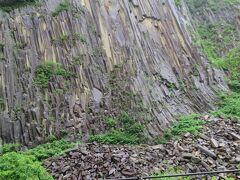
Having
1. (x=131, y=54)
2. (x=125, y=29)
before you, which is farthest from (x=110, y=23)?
(x=131, y=54)

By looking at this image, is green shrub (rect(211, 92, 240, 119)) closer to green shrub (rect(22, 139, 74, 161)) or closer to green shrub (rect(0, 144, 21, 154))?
green shrub (rect(22, 139, 74, 161))

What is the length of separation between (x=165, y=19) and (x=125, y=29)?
14.4 ft

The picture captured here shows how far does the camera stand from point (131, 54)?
21.4m

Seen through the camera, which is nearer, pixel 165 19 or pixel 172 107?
pixel 172 107

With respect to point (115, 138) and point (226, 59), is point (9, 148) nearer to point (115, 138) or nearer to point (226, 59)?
point (115, 138)

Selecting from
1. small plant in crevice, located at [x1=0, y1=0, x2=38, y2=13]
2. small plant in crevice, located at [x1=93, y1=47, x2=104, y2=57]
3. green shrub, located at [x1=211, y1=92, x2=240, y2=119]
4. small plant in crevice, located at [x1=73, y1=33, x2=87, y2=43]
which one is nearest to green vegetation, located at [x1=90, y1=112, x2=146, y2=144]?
small plant in crevice, located at [x1=93, y1=47, x2=104, y2=57]

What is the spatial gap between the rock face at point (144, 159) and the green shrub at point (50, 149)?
64cm

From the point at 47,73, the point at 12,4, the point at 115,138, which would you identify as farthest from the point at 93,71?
the point at 12,4

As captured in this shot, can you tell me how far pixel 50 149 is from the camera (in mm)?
15914

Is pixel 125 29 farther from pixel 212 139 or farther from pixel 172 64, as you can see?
pixel 212 139

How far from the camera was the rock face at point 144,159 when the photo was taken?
1404 cm

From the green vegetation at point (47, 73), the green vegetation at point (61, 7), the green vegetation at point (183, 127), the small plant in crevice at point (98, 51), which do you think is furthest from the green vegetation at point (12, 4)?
the green vegetation at point (183, 127)

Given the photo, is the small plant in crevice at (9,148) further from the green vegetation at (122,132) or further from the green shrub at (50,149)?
the green vegetation at (122,132)

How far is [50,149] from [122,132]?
11.8 feet
